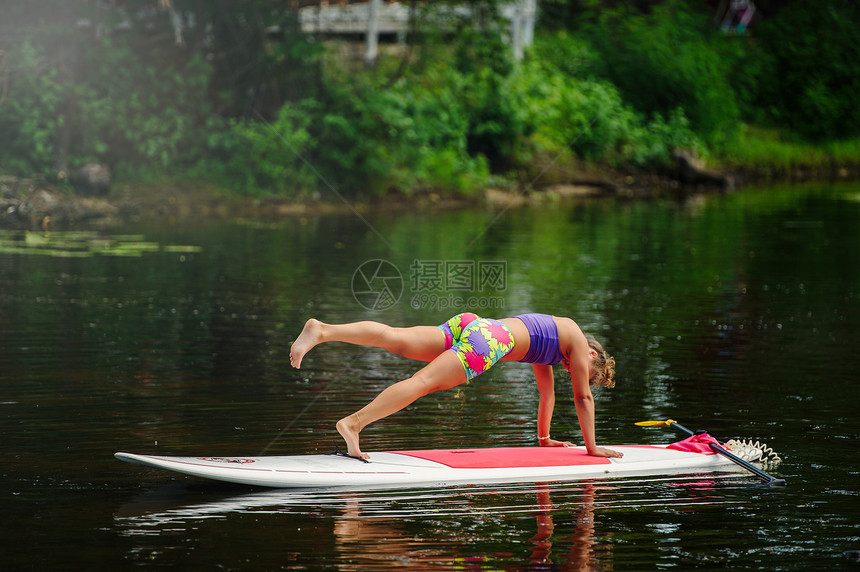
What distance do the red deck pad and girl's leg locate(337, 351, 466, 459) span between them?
0.39 meters

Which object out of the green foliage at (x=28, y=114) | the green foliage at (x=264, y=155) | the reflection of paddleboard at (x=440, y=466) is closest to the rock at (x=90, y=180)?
the green foliage at (x=28, y=114)

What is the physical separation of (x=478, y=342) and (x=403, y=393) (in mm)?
530

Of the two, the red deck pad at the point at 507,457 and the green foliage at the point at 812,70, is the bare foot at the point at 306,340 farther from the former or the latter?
the green foliage at the point at 812,70

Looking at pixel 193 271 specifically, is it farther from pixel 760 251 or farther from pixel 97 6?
pixel 97 6

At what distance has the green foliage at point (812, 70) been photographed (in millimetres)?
38375

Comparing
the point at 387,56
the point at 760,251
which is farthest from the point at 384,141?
the point at 760,251

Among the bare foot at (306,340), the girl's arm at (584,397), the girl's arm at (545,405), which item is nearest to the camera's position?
the bare foot at (306,340)

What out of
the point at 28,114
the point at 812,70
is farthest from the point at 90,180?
the point at 812,70

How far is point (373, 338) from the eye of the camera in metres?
6.31

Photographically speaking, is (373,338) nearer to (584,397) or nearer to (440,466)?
(440,466)

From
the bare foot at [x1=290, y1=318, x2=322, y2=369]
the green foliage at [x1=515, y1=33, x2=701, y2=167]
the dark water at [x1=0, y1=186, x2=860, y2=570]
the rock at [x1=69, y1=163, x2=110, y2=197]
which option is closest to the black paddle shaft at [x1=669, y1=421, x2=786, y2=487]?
the dark water at [x1=0, y1=186, x2=860, y2=570]

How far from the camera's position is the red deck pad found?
6.40 meters

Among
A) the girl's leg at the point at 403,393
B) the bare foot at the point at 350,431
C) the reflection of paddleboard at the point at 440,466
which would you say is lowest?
the reflection of paddleboard at the point at 440,466

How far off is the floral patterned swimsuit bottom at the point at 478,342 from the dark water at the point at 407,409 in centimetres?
71
